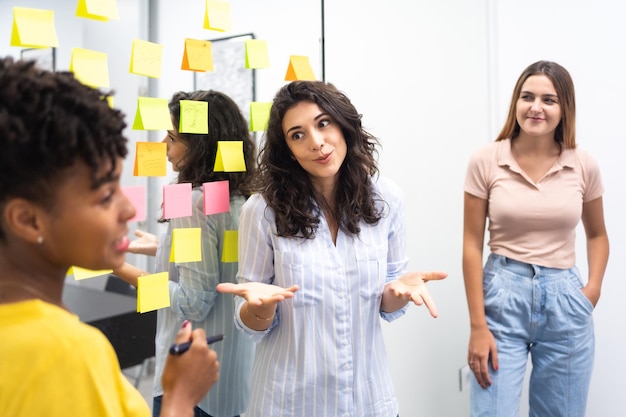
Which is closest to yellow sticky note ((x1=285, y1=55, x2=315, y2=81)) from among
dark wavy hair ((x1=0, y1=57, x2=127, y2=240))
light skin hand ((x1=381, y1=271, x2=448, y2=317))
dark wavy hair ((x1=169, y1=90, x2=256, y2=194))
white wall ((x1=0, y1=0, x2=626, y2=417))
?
white wall ((x1=0, y1=0, x2=626, y2=417))

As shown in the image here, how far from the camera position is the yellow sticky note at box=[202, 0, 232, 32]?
1.37 m

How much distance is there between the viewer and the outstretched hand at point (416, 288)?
1269 millimetres

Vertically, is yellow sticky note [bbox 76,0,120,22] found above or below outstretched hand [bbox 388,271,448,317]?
above

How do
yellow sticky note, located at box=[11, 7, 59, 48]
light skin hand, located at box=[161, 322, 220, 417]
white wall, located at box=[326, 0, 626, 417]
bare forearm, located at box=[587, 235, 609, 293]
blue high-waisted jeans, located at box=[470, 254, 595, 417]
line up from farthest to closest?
white wall, located at box=[326, 0, 626, 417] < bare forearm, located at box=[587, 235, 609, 293] < blue high-waisted jeans, located at box=[470, 254, 595, 417] < yellow sticky note, located at box=[11, 7, 59, 48] < light skin hand, located at box=[161, 322, 220, 417]

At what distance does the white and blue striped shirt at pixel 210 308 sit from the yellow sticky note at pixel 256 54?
1.21ft

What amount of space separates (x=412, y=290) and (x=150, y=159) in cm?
68

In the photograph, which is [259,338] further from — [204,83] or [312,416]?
[204,83]

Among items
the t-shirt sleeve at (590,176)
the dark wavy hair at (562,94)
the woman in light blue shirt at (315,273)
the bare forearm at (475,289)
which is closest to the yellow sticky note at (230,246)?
the woman in light blue shirt at (315,273)

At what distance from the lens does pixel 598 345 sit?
8.29 ft

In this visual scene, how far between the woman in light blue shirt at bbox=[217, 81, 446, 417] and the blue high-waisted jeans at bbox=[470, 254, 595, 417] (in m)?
0.62

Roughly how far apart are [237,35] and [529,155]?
1.06m

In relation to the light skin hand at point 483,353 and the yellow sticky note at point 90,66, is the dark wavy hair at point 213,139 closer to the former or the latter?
the yellow sticky note at point 90,66

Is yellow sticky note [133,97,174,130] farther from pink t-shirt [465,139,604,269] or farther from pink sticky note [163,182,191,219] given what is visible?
pink t-shirt [465,139,604,269]

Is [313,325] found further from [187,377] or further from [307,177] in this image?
[187,377]
